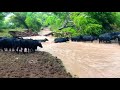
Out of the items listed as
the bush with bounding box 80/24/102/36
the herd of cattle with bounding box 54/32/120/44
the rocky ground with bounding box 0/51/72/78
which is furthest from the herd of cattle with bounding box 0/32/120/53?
the rocky ground with bounding box 0/51/72/78

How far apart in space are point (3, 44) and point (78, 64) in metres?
2.52

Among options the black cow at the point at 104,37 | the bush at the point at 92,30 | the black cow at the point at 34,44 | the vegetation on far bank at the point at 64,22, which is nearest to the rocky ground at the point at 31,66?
the black cow at the point at 34,44

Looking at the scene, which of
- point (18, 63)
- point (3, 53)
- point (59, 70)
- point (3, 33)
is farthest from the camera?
point (3, 53)

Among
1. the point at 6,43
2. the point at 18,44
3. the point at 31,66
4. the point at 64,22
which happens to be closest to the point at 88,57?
the point at 64,22

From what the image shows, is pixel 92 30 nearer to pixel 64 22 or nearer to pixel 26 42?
pixel 64 22

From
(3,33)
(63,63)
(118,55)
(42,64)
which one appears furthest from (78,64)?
(3,33)

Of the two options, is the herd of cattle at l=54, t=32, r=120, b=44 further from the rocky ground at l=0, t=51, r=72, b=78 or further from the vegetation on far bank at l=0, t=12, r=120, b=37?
the rocky ground at l=0, t=51, r=72, b=78

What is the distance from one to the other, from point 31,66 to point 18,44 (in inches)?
62.9

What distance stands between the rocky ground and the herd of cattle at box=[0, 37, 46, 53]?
287 mm

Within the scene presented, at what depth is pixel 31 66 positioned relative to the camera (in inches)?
263

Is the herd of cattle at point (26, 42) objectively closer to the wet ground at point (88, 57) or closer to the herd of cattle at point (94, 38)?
the herd of cattle at point (94, 38)

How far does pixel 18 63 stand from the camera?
6.90 meters

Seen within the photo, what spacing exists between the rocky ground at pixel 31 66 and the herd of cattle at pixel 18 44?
0.29m

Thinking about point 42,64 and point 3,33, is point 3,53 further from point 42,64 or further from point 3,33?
point 42,64
